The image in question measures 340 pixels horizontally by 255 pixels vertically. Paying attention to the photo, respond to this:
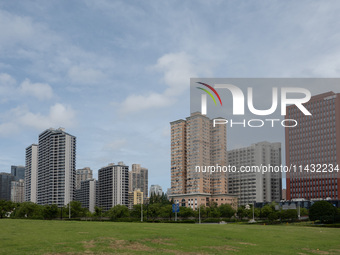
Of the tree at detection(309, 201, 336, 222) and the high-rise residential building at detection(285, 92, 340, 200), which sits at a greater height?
the high-rise residential building at detection(285, 92, 340, 200)

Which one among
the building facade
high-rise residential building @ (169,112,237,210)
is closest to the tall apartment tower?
high-rise residential building @ (169,112,237,210)

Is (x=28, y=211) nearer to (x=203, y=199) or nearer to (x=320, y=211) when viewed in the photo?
(x=320, y=211)

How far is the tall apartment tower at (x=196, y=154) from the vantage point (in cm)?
18962

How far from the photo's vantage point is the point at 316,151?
188m

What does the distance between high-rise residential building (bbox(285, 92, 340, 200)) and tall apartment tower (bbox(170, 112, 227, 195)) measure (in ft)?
118

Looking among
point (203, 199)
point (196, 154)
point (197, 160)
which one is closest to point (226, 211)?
point (203, 199)

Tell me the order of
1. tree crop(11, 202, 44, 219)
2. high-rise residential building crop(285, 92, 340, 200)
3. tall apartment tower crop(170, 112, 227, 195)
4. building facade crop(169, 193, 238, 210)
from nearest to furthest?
tree crop(11, 202, 44, 219), building facade crop(169, 193, 238, 210), high-rise residential building crop(285, 92, 340, 200), tall apartment tower crop(170, 112, 227, 195)

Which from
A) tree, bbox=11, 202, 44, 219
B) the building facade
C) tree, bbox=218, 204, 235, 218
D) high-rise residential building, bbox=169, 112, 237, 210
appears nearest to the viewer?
tree, bbox=11, 202, 44, 219

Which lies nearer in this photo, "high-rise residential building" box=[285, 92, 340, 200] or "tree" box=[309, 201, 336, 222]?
"tree" box=[309, 201, 336, 222]

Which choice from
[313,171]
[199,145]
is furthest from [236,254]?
[313,171]

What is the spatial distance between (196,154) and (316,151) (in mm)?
58838

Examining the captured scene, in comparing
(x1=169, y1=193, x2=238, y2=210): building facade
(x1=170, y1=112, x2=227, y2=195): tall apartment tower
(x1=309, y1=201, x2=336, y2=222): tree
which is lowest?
(x1=169, y1=193, x2=238, y2=210): building facade

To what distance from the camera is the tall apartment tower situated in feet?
622

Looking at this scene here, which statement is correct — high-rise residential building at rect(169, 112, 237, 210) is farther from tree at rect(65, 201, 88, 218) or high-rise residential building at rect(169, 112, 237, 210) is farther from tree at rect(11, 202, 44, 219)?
tree at rect(11, 202, 44, 219)
